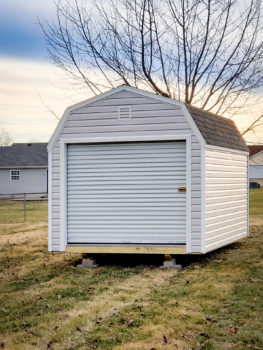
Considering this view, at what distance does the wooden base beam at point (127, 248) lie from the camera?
30.9 ft

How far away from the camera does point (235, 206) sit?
11.6 metres

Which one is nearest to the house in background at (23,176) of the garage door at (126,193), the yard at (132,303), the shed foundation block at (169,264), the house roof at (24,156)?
the house roof at (24,156)

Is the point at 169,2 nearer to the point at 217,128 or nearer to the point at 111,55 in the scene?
the point at 111,55

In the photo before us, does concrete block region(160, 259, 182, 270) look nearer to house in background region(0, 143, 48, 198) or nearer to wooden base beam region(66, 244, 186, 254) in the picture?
wooden base beam region(66, 244, 186, 254)

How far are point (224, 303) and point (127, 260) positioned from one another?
408 cm

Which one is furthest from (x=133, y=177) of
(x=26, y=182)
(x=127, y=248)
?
(x=26, y=182)

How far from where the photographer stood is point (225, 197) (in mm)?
10766

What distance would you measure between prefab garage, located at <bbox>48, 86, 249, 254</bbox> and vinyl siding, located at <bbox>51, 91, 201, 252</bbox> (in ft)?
0.06

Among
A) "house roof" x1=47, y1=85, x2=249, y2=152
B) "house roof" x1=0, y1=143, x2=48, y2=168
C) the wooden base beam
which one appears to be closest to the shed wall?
"house roof" x1=0, y1=143, x2=48, y2=168

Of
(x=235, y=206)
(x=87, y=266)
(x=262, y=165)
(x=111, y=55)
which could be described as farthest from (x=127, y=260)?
(x=262, y=165)

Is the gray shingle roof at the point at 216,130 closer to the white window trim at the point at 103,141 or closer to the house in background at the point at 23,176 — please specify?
the white window trim at the point at 103,141

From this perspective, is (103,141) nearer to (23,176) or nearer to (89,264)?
(89,264)

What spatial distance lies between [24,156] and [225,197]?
98.6 feet

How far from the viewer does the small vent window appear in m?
9.68
